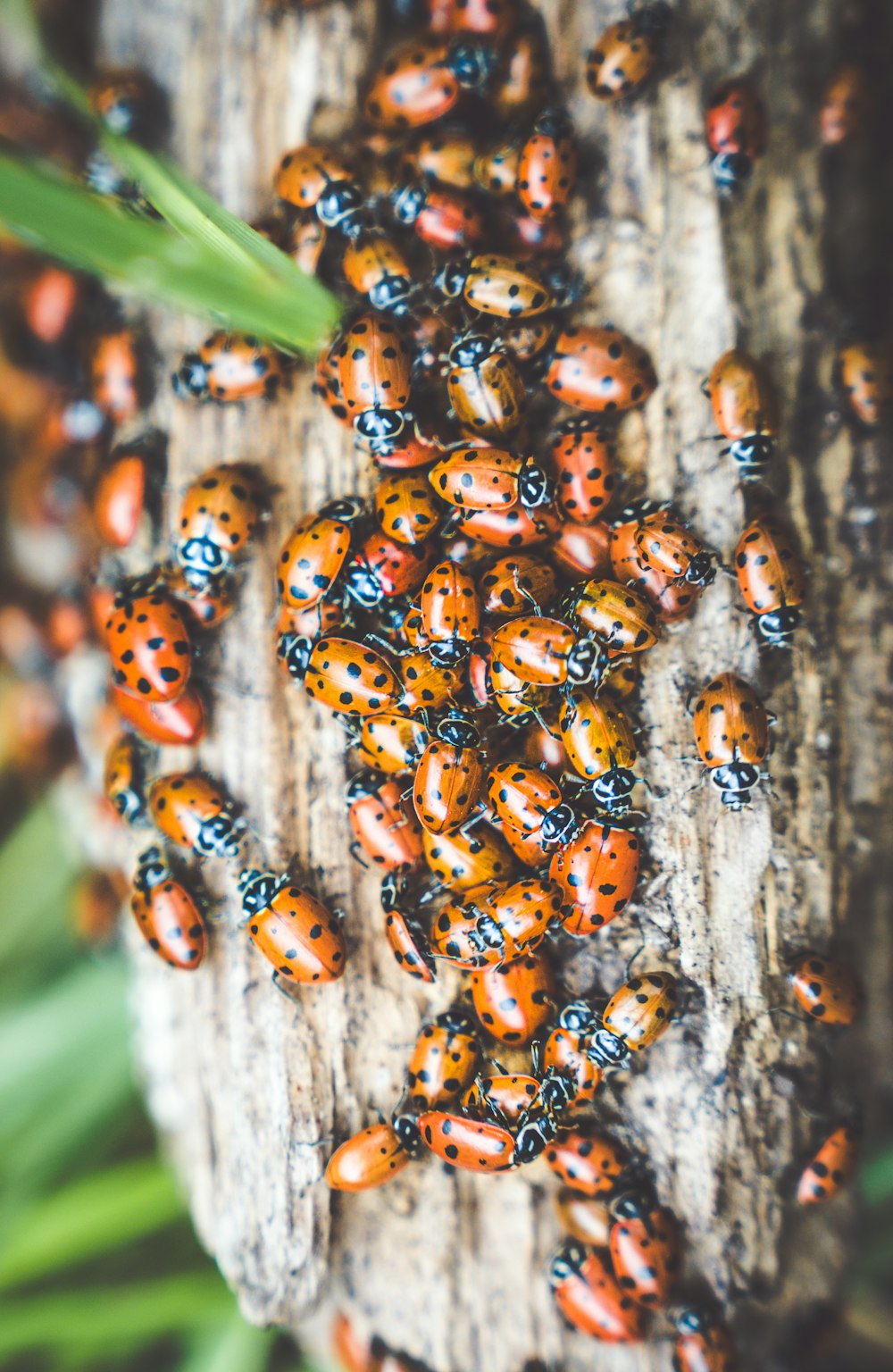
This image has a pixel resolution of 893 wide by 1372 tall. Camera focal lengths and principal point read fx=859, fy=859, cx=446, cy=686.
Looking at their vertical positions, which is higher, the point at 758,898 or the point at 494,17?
the point at 494,17

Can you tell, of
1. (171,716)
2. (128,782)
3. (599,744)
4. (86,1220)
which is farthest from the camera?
(86,1220)

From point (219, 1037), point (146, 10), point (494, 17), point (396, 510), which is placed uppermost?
point (146, 10)

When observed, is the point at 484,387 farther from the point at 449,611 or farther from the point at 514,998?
the point at 514,998

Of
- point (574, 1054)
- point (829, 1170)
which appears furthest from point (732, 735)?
point (829, 1170)

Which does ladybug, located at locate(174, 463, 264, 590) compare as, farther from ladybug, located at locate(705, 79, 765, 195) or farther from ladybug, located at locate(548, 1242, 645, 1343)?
ladybug, located at locate(548, 1242, 645, 1343)

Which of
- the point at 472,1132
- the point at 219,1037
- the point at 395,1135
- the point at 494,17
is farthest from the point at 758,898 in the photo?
the point at 494,17

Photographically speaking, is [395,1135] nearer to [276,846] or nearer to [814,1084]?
[276,846]

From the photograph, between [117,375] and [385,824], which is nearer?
[385,824]
